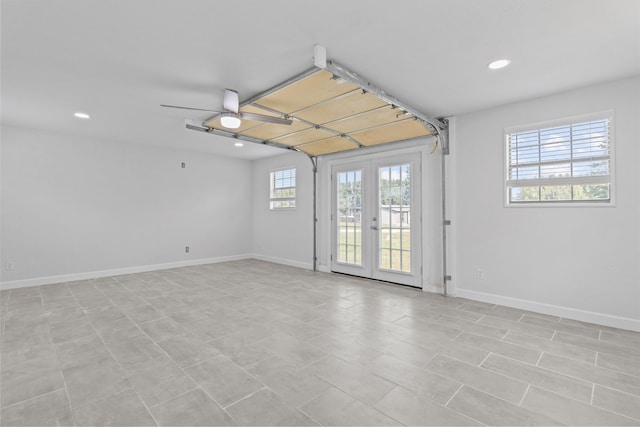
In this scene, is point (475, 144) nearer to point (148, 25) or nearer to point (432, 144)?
point (432, 144)

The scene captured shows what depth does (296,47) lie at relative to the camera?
242cm

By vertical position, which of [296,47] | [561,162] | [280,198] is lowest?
[280,198]

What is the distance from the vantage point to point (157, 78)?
299cm

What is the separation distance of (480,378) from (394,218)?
10.1 ft

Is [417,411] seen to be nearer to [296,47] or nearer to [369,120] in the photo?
[296,47]

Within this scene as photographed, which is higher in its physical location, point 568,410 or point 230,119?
point 230,119

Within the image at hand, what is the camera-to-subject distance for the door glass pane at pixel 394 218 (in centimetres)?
481

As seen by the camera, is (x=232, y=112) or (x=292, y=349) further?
(x=232, y=112)

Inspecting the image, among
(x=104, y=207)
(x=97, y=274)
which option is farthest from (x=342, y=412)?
(x=104, y=207)

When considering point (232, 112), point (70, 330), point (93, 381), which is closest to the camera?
point (93, 381)

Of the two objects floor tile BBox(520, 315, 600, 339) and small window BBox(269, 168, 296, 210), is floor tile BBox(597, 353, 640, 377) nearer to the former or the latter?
floor tile BBox(520, 315, 600, 339)

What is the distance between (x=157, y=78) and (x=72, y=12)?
98 cm

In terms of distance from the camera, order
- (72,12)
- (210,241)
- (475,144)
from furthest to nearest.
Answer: (210,241)
(475,144)
(72,12)

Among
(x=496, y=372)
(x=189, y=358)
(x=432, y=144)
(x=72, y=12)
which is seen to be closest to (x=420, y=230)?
(x=432, y=144)
